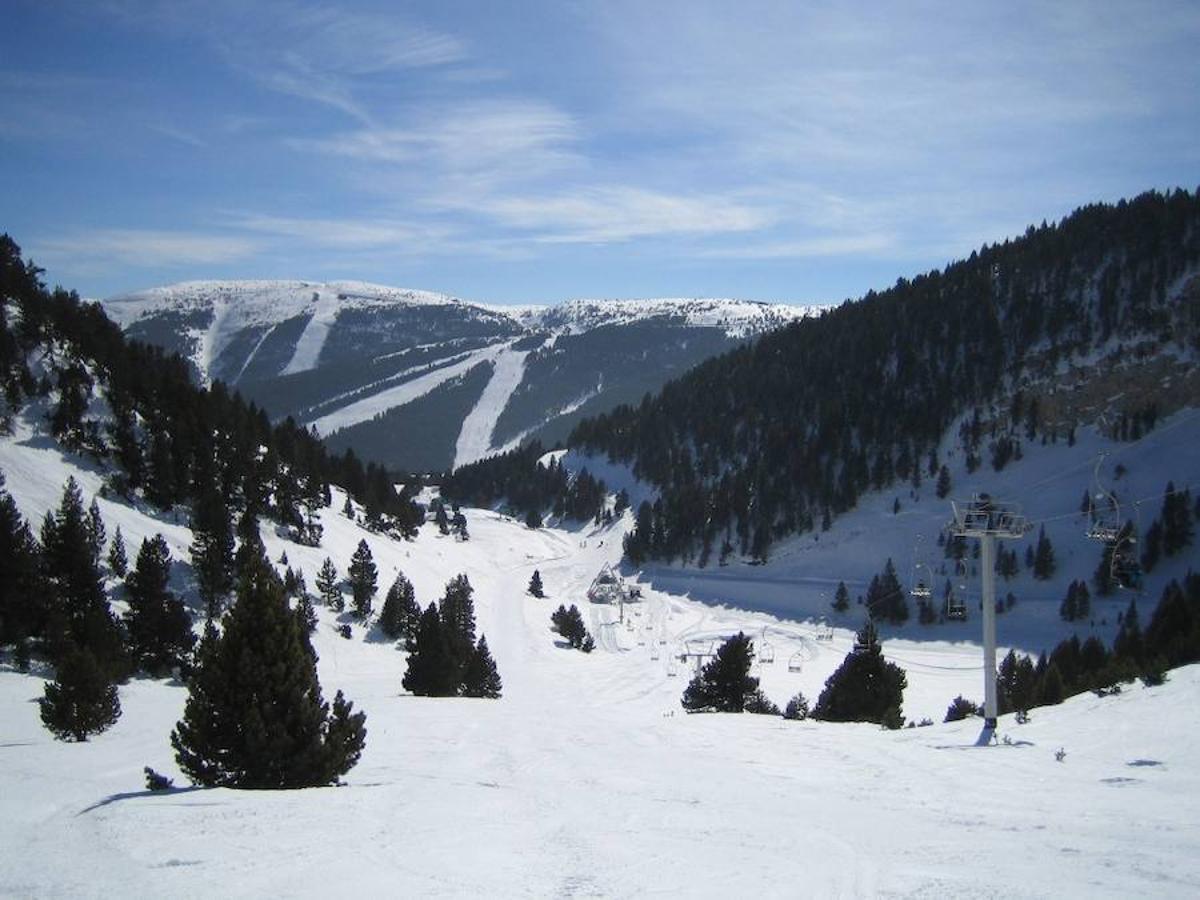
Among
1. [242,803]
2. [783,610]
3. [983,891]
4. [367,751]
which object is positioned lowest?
[783,610]

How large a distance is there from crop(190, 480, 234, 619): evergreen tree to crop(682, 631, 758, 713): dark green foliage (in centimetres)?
3175

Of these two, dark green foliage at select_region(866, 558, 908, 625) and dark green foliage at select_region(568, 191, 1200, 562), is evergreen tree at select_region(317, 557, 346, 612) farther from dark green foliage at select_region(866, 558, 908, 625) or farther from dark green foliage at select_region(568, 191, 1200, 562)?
dark green foliage at select_region(568, 191, 1200, 562)

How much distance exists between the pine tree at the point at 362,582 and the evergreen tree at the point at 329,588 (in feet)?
4.72

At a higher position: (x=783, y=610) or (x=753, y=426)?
(x=753, y=426)

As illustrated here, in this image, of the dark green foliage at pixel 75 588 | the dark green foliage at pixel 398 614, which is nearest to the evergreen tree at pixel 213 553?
the dark green foliage at pixel 75 588

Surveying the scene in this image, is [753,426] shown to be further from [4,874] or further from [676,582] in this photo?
[4,874]

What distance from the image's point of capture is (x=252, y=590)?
19594mm

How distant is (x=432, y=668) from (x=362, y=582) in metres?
24.7

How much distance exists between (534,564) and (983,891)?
124014 millimetres

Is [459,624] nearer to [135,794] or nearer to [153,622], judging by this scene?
[153,622]

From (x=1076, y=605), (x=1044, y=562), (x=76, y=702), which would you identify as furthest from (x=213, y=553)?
(x=1044, y=562)

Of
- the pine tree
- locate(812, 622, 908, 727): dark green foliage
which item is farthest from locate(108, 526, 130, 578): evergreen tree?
locate(812, 622, 908, 727): dark green foliage

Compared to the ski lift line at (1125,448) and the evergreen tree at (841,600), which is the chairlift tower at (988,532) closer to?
the evergreen tree at (841,600)

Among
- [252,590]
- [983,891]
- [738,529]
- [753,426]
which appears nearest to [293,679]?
[252,590]
